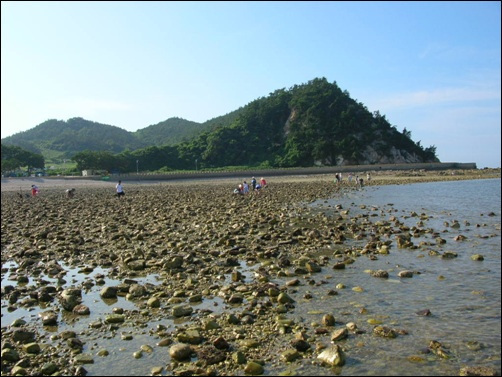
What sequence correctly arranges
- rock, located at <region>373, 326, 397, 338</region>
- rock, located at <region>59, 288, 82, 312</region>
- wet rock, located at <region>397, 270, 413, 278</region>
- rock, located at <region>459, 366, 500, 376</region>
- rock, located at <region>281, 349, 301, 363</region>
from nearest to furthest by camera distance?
1. rock, located at <region>459, 366, 500, 376</region>
2. rock, located at <region>281, 349, 301, 363</region>
3. rock, located at <region>373, 326, 397, 338</region>
4. rock, located at <region>59, 288, 82, 312</region>
5. wet rock, located at <region>397, 270, 413, 278</region>

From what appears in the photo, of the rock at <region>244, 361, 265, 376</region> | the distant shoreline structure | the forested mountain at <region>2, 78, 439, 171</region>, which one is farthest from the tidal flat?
the forested mountain at <region>2, 78, 439, 171</region>

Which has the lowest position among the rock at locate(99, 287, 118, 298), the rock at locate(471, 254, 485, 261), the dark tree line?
the rock at locate(99, 287, 118, 298)

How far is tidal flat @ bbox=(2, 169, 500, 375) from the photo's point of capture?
21.4ft

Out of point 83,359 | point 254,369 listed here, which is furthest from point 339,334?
point 83,359

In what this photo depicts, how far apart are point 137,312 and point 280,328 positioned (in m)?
3.26

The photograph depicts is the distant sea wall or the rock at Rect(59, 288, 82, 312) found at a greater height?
the distant sea wall

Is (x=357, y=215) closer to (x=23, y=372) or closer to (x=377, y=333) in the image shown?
(x=377, y=333)

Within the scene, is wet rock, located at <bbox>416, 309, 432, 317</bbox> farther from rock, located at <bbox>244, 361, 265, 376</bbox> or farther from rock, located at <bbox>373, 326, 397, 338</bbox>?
rock, located at <bbox>244, 361, 265, 376</bbox>

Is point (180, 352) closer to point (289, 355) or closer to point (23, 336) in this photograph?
point (289, 355)

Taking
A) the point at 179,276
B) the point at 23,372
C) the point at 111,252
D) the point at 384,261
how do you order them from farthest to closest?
the point at 111,252, the point at 384,261, the point at 179,276, the point at 23,372

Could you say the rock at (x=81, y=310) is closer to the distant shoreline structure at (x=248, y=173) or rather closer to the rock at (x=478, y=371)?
the rock at (x=478, y=371)

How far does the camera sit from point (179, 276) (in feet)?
37.8

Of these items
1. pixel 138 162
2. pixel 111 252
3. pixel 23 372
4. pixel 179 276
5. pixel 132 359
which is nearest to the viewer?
pixel 23 372

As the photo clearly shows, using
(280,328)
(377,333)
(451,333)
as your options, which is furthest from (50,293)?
(451,333)
